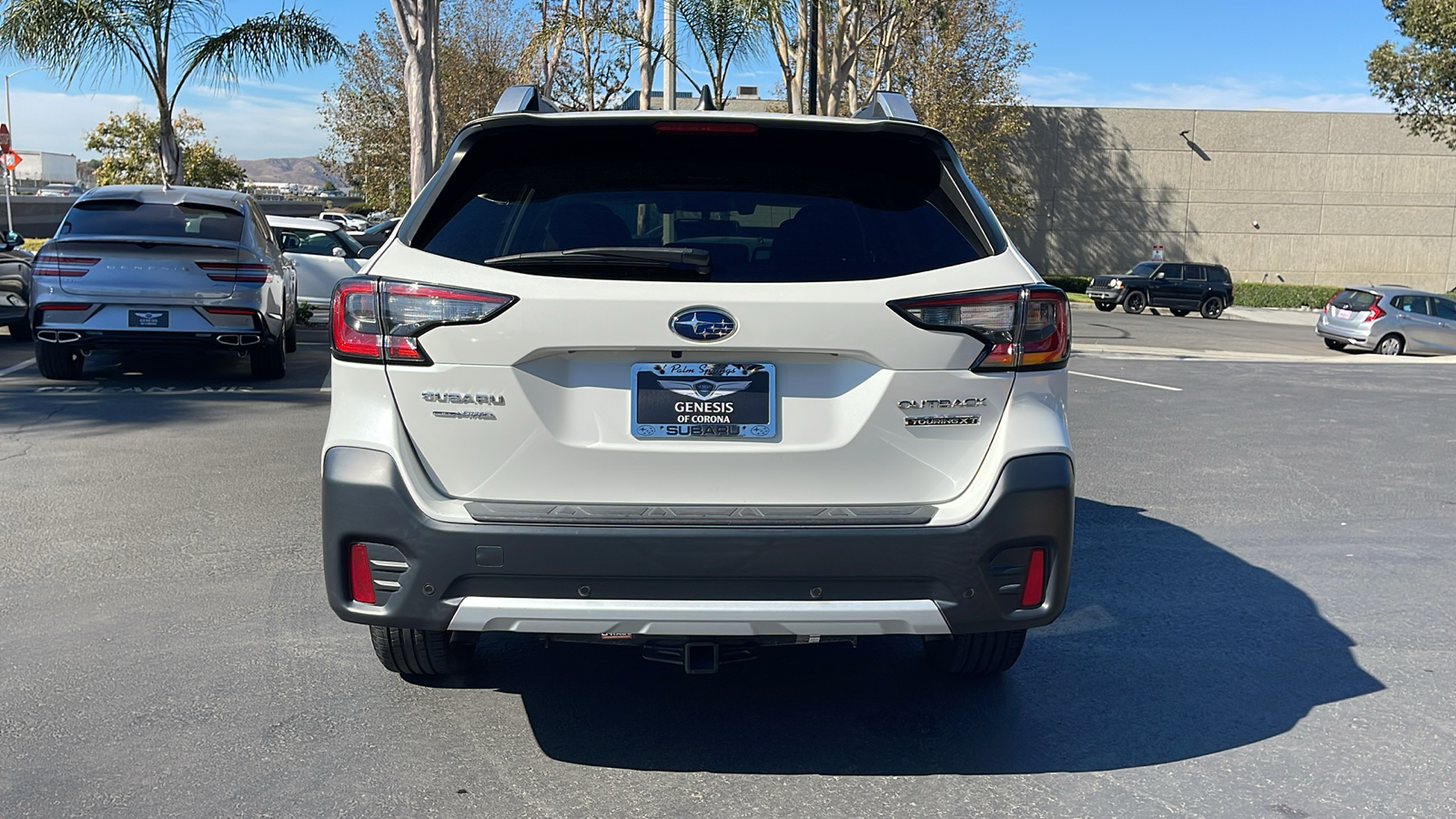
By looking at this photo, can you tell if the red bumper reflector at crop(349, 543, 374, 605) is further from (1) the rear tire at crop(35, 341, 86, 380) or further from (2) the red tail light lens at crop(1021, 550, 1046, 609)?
(1) the rear tire at crop(35, 341, 86, 380)

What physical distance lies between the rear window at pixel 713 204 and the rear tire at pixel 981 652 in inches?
52.4

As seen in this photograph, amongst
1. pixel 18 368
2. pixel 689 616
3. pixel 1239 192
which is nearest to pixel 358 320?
pixel 689 616

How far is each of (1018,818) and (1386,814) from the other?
3.36 feet

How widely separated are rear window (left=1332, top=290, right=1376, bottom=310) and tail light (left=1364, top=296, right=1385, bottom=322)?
6 cm

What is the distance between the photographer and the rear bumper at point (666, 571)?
3295 mm

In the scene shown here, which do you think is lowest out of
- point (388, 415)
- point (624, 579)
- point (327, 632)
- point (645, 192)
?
point (327, 632)

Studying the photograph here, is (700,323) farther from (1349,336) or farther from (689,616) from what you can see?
(1349,336)

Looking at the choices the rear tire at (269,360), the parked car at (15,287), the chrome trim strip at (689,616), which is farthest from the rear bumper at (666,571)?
the parked car at (15,287)

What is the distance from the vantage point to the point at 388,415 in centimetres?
339

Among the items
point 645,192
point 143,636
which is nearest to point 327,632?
point 143,636

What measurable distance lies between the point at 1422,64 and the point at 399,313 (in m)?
37.3

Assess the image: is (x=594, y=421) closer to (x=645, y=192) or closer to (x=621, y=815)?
(x=645, y=192)

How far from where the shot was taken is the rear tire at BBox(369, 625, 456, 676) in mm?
4023

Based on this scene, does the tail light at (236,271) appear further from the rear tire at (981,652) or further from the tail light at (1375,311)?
the tail light at (1375,311)
